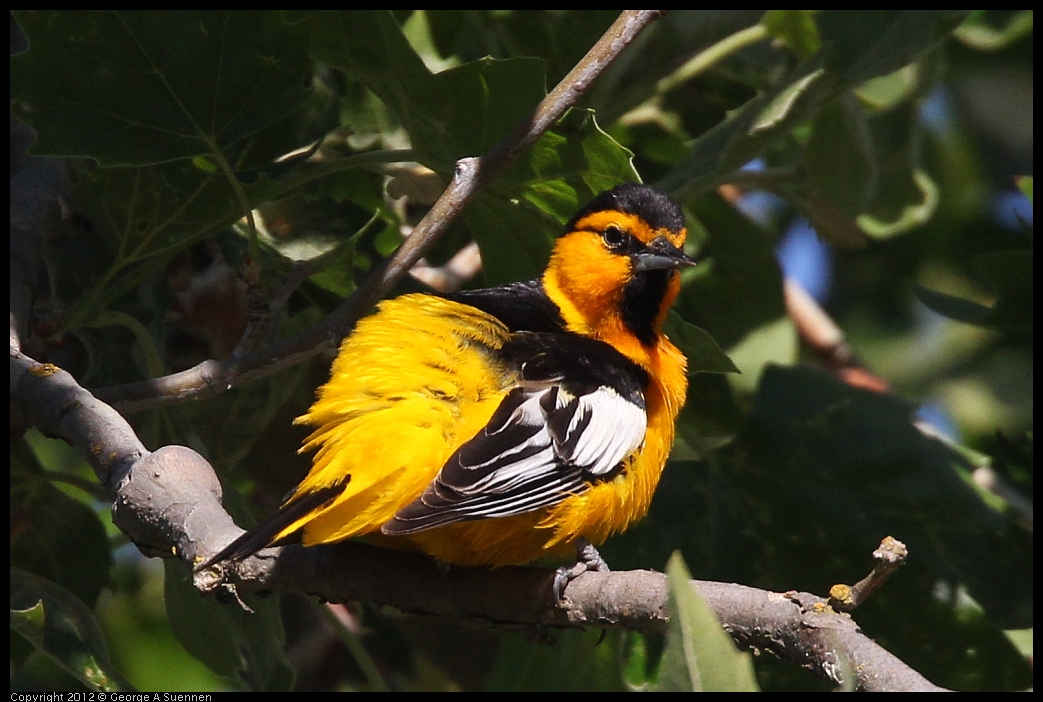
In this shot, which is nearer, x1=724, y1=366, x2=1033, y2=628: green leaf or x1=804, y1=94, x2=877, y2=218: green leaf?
x1=724, y1=366, x2=1033, y2=628: green leaf

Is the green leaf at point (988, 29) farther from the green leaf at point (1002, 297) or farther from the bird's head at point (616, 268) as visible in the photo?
the bird's head at point (616, 268)

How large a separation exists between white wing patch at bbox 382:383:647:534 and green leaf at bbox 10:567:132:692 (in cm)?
72

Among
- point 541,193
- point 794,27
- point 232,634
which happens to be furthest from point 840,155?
point 232,634

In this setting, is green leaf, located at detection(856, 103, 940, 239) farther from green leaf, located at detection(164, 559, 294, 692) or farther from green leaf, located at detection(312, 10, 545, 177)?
green leaf, located at detection(164, 559, 294, 692)

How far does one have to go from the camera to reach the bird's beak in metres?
2.97

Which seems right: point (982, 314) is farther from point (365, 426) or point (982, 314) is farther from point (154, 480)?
point (154, 480)

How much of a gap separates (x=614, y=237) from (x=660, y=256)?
0.50 feet

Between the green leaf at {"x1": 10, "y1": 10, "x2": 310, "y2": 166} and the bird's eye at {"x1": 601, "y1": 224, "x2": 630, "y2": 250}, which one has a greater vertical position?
the green leaf at {"x1": 10, "y1": 10, "x2": 310, "y2": 166}

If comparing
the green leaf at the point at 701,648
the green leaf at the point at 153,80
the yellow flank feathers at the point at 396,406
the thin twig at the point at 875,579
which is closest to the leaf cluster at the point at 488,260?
the green leaf at the point at 153,80

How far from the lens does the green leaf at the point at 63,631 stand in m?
2.17

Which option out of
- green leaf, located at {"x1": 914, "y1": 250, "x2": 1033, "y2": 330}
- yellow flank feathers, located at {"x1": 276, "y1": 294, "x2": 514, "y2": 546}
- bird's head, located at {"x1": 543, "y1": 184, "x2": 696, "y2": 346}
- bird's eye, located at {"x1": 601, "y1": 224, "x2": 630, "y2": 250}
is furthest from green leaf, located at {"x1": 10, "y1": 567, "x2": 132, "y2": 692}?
green leaf, located at {"x1": 914, "y1": 250, "x2": 1033, "y2": 330}

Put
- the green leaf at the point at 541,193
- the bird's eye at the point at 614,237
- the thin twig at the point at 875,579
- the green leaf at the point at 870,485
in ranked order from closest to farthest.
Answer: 1. the thin twig at the point at 875,579
2. the green leaf at the point at 541,193
3. the bird's eye at the point at 614,237
4. the green leaf at the point at 870,485

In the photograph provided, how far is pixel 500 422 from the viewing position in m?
2.33

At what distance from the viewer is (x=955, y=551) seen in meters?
3.27
